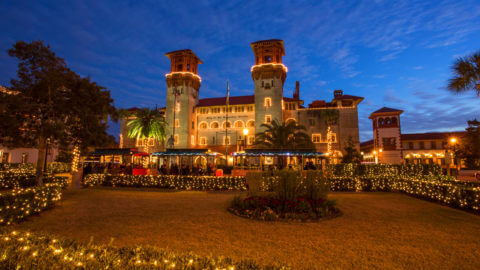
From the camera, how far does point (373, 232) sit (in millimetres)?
6469

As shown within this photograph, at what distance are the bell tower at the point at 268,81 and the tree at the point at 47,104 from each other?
115ft

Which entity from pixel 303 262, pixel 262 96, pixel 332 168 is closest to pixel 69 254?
pixel 303 262

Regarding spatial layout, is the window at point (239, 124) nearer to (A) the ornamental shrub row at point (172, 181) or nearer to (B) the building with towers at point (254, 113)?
(B) the building with towers at point (254, 113)

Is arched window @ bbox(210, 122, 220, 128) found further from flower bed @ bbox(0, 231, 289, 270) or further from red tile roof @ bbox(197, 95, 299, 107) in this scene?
flower bed @ bbox(0, 231, 289, 270)

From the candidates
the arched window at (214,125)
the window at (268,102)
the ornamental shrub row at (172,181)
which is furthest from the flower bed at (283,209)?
the arched window at (214,125)

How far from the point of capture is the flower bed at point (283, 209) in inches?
306

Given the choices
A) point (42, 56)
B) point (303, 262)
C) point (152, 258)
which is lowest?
point (303, 262)

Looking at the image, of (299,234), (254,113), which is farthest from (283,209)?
(254,113)

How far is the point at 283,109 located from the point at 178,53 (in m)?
26.2

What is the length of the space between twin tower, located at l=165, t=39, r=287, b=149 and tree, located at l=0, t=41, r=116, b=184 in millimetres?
31175

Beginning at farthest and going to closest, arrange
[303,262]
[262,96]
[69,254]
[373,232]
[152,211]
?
1. [262,96]
2. [152,211]
3. [373,232]
4. [303,262]
5. [69,254]

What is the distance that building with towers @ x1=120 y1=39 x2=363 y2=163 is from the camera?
149 feet

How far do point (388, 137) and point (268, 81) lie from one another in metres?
26.7

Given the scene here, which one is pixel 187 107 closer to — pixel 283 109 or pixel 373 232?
pixel 283 109
